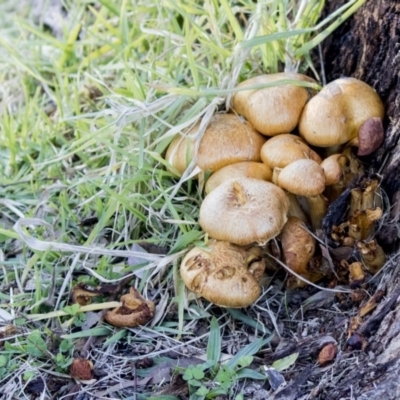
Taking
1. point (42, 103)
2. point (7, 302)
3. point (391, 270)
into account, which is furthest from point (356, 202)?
point (42, 103)

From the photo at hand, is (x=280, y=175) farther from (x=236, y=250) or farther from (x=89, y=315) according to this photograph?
(x=89, y=315)

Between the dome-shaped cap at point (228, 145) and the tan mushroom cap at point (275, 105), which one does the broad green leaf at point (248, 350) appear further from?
the tan mushroom cap at point (275, 105)

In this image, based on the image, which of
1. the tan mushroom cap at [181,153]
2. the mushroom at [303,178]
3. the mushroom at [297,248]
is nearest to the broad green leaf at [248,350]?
the mushroom at [297,248]

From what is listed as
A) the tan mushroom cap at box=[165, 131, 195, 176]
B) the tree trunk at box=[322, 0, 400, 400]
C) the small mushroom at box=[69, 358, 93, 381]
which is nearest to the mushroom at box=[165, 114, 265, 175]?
the tan mushroom cap at box=[165, 131, 195, 176]

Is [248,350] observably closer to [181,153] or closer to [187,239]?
[187,239]

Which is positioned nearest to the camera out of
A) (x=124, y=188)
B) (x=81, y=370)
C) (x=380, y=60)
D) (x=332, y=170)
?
(x=81, y=370)

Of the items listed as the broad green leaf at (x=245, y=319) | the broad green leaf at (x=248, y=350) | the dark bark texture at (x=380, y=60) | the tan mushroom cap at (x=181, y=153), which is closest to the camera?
the broad green leaf at (x=248, y=350)

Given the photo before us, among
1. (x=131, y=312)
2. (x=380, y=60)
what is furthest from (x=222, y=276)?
(x=380, y=60)
